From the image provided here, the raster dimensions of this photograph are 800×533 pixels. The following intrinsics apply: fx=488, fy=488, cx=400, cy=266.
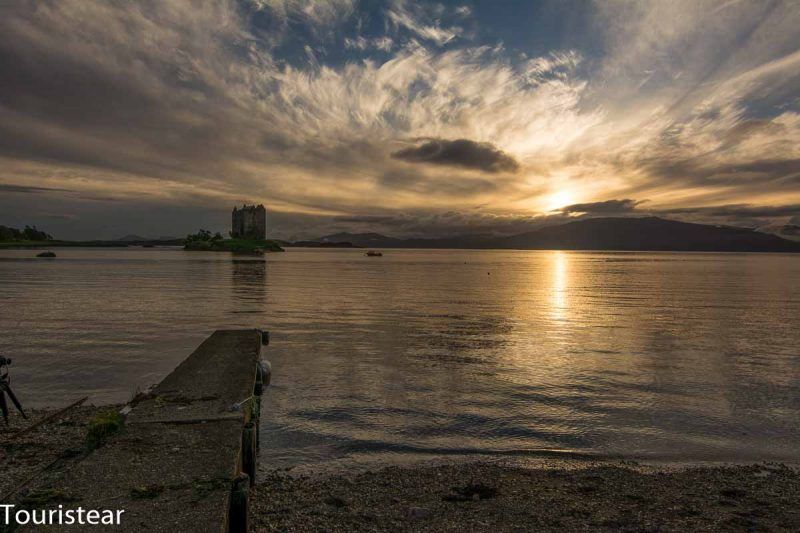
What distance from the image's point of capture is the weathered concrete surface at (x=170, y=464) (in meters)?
8.64

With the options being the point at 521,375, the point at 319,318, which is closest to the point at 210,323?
A: the point at 319,318

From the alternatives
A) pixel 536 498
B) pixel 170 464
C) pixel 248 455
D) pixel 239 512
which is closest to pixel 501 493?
pixel 536 498

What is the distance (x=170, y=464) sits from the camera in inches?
417

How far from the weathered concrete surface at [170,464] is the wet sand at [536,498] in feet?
4.66

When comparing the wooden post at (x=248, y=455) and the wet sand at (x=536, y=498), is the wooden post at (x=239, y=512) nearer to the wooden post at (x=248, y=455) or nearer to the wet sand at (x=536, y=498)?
the wet sand at (x=536, y=498)

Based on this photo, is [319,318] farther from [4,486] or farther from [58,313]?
[4,486]

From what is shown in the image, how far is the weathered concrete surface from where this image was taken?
28.3ft

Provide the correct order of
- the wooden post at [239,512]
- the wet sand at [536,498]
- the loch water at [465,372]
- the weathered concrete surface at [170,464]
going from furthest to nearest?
the loch water at [465,372]
the wet sand at [536,498]
the wooden post at [239,512]
the weathered concrete surface at [170,464]

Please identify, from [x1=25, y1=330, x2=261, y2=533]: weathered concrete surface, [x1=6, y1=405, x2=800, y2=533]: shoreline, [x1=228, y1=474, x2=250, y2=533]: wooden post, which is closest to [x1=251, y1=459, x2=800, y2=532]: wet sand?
[x1=6, y1=405, x2=800, y2=533]: shoreline

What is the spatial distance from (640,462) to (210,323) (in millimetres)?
32595

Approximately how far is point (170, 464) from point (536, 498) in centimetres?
830

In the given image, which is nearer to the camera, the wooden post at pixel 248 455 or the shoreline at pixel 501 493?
the shoreline at pixel 501 493

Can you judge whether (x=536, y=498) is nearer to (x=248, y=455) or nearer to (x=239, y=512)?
(x=239, y=512)

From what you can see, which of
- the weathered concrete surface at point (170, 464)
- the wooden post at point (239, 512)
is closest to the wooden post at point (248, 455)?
the weathered concrete surface at point (170, 464)
